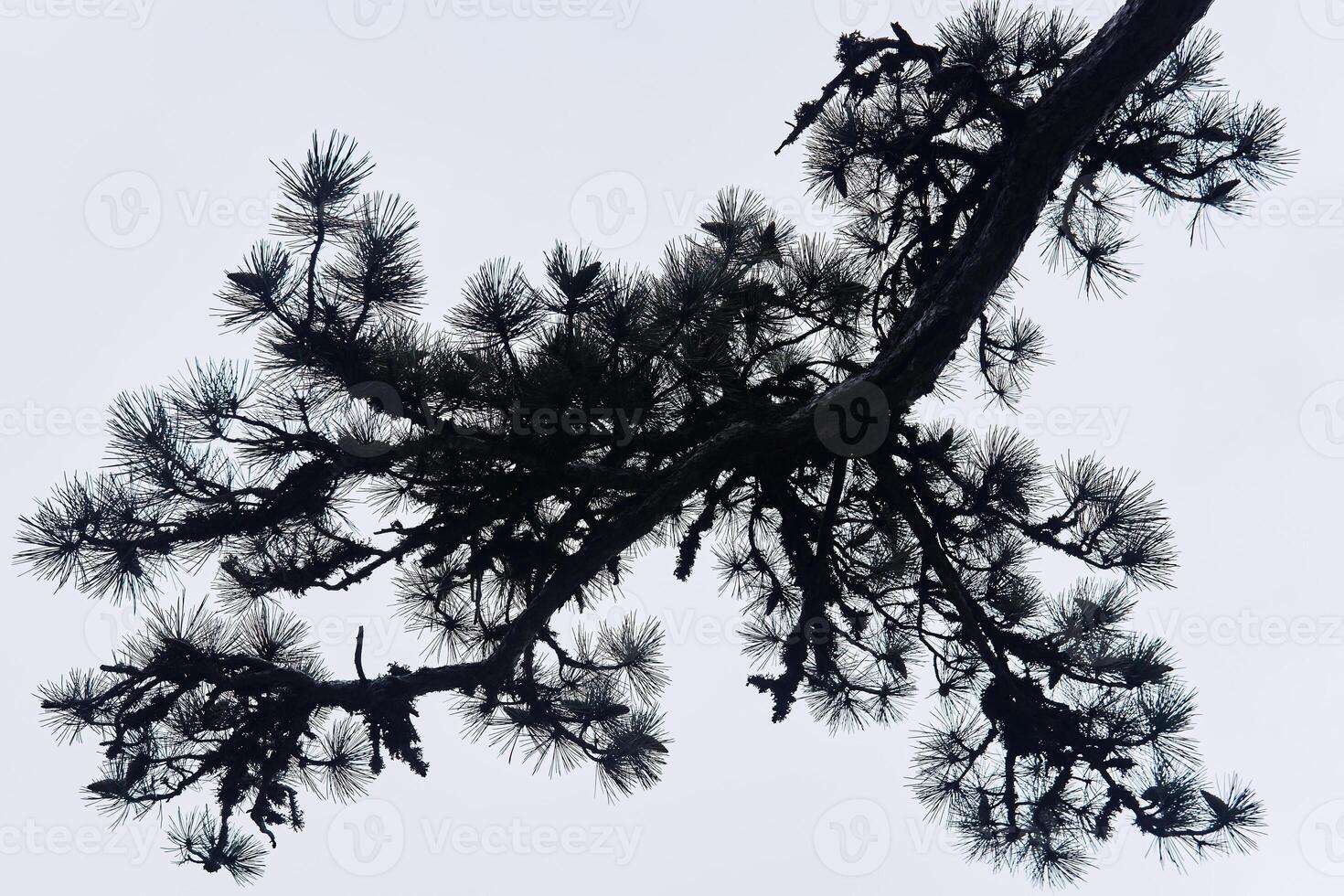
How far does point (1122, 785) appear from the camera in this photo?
1969 millimetres

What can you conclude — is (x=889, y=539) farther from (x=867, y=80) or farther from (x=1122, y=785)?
(x=867, y=80)

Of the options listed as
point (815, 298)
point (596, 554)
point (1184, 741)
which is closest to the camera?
point (596, 554)

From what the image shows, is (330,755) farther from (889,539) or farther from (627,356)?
(889,539)

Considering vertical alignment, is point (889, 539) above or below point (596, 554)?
above

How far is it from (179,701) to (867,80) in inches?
79.7

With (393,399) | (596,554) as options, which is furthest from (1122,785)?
(393,399)

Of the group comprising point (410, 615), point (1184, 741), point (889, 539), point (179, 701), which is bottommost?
point (179, 701)

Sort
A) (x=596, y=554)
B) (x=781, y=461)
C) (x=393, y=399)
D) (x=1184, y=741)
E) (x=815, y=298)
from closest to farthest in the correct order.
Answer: (x=393, y=399) → (x=596, y=554) → (x=1184, y=741) → (x=781, y=461) → (x=815, y=298)

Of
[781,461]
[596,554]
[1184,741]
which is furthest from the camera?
[781,461]

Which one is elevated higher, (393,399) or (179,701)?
(393,399)

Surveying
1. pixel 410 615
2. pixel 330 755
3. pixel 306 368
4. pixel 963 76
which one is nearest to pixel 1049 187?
pixel 963 76

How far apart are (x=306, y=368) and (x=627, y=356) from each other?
0.63 m

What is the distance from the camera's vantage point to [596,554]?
6.19 feet

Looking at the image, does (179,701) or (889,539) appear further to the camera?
(889,539)
